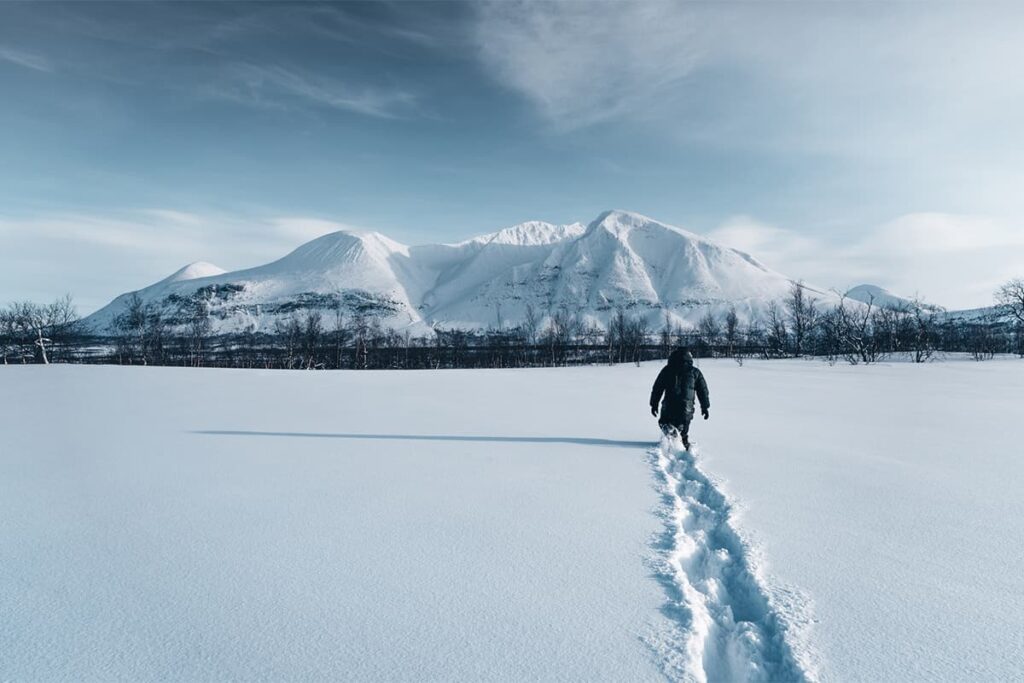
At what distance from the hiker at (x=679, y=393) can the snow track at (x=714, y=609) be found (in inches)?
135

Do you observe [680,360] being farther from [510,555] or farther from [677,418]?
[510,555]

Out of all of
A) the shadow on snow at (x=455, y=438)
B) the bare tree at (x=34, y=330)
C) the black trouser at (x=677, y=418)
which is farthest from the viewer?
the bare tree at (x=34, y=330)

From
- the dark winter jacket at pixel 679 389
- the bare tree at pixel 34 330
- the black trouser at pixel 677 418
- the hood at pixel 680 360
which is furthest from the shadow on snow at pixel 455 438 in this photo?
the bare tree at pixel 34 330

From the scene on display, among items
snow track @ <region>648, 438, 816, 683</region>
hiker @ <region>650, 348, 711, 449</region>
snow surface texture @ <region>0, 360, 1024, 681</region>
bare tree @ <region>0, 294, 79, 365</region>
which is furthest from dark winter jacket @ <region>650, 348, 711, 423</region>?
bare tree @ <region>0, 294, 79, 365</region>

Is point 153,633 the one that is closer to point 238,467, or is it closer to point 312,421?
point 238,467

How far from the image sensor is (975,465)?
8.05 m

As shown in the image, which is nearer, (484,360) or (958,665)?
(958,665)

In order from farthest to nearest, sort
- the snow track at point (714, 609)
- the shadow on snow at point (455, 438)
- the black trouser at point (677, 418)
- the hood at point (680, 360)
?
1. the shadow on snow at point (455, 438)
2. the hood at point (680, 360)
3. the black trouser at point (677, 418)
4. the snow track at point (714, 609)

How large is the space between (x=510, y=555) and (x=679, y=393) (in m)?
5.91

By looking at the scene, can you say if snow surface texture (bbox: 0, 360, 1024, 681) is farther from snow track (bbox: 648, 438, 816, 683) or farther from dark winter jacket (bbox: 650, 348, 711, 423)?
dark winter jacket (bbox: 650, 348, 711, 423)

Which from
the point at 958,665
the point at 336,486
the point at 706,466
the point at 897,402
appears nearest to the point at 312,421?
the point at 336,486

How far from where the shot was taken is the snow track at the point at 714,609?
10.7ft

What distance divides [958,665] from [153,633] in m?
5.21

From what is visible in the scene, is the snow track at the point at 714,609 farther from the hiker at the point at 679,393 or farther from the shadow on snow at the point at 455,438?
the shadow on snow at the point at 455,438
